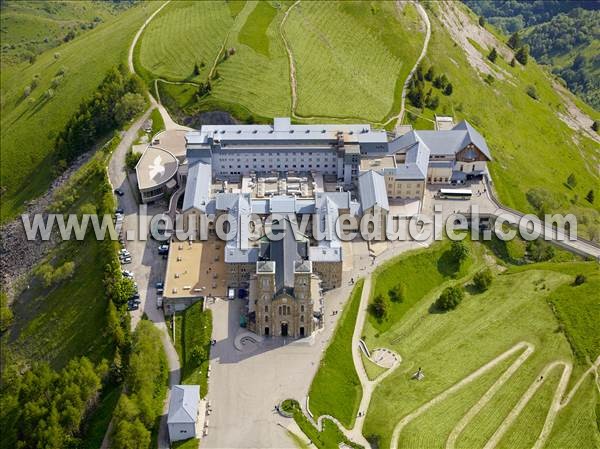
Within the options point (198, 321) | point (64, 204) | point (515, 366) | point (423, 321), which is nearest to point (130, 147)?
point (64, 204)

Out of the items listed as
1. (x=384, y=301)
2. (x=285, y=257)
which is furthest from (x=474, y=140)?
(x=285, y=257)

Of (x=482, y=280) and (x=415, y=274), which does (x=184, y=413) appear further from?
(x=482, y=280)

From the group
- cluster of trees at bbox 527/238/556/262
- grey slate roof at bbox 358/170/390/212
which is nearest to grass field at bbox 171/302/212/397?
grey slate roof at bbox 358/170/390/212

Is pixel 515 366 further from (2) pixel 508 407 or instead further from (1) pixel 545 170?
(1) pixel 545 170

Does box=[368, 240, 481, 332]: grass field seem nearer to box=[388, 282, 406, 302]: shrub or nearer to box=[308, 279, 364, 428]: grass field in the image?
box=[388, 282, 406, 302]: shrub

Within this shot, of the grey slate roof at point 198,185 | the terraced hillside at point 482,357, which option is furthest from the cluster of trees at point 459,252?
the grey slate roof at point 198,185
